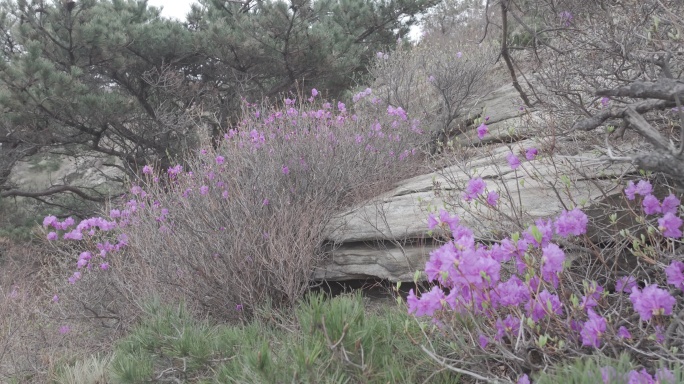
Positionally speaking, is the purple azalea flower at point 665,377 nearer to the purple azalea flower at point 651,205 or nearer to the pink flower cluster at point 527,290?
the pink flower cluster at point 527,290

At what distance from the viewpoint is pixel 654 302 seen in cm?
152

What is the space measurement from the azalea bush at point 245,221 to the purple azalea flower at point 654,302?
231 cm

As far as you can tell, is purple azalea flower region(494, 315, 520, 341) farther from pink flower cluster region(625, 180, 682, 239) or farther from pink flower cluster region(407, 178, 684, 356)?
pink flower cluster region(625, 180, 682, 239)

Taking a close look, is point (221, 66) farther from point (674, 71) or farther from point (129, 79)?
point (674, 71)

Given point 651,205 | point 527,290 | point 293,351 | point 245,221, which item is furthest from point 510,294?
point 245,221

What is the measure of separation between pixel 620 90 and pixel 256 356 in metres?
1.80

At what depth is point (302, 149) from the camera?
4.65m

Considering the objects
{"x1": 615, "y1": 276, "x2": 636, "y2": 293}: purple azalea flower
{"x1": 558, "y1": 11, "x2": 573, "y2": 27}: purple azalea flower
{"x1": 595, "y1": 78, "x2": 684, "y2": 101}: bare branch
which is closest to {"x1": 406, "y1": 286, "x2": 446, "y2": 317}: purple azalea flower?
{"x1": 615, "y1": 276, "x2": 636, "y2": 293}: purple azalea flower

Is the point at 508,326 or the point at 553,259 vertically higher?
the point at 553,259

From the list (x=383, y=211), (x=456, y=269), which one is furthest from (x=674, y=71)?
(x=456, y=269)

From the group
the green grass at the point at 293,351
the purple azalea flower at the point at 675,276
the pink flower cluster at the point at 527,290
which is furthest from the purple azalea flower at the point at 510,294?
the purple azalea flower at the point at 675,276

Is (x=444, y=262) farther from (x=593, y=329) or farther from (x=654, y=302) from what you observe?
(x=654, y=302)

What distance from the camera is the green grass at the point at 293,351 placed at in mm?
1935

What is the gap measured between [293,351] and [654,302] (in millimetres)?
1334
